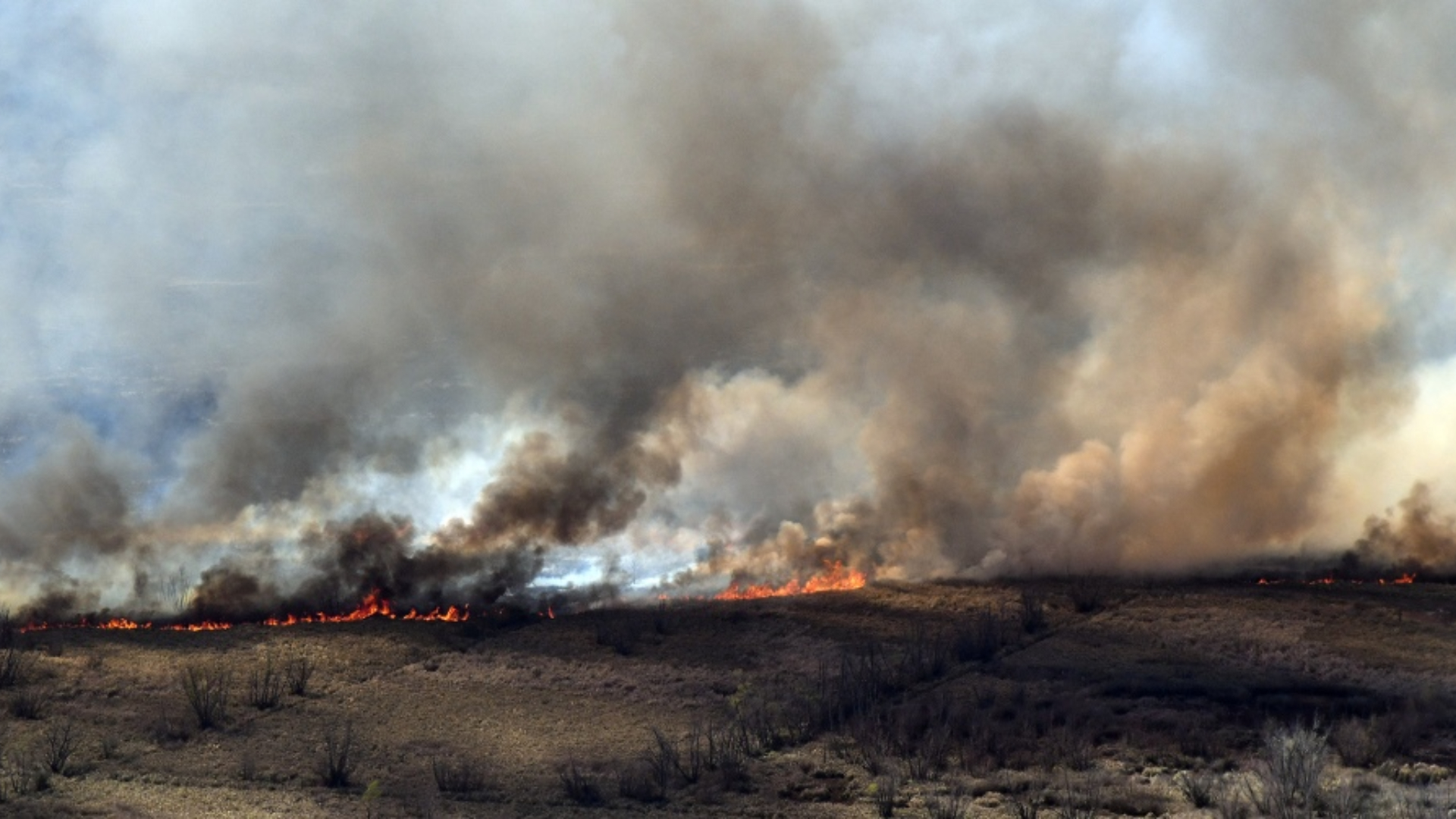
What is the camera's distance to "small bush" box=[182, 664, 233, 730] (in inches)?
627

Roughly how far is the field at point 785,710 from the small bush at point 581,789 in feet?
0.09

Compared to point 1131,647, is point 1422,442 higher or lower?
higher

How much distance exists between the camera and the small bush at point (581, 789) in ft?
44.6

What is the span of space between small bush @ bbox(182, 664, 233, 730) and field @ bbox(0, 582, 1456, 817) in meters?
0.04

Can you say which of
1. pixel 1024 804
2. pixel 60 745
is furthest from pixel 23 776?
pixel 1024 804

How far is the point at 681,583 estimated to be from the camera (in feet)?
76.6

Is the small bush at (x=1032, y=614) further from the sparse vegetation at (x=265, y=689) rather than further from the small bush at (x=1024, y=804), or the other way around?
the sparse vegetation at (x=265, y=689)

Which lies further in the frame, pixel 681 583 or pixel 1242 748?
pixel 681 583

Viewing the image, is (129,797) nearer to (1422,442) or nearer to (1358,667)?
(1358,667)

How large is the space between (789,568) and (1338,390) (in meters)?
9.97

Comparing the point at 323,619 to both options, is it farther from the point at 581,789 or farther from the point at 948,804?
the point at 948,804

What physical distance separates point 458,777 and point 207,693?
388cm

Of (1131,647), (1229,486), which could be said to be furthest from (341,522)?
(1229,486)

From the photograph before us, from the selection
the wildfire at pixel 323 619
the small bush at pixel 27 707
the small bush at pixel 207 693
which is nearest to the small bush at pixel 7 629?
the wildfire at pixel 323 619
